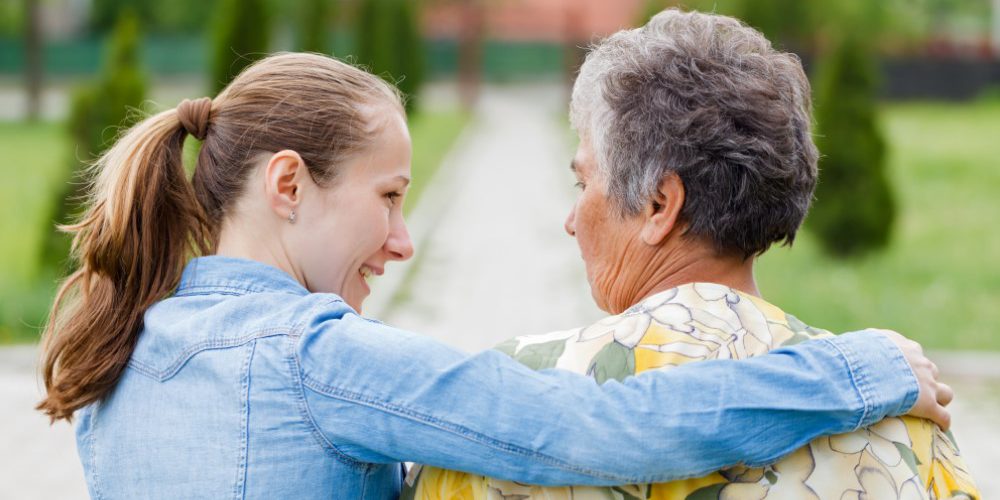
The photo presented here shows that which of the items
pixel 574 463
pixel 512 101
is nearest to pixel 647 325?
pixel 574 463

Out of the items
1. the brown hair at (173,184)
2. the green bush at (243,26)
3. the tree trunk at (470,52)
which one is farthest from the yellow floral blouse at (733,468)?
the tree trunk at (470,52)

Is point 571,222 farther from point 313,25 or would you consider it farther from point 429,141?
point 313,25

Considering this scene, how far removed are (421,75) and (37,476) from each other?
27582 millimetres

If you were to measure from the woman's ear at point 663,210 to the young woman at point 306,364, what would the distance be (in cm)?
30

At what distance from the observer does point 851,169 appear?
37.6ft

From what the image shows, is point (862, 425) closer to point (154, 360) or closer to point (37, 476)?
point (154, 360)

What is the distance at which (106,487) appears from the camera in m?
2.00

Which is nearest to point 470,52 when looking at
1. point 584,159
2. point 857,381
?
point 584,159

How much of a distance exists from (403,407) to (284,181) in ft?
1.82

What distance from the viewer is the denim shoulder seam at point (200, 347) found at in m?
1.84

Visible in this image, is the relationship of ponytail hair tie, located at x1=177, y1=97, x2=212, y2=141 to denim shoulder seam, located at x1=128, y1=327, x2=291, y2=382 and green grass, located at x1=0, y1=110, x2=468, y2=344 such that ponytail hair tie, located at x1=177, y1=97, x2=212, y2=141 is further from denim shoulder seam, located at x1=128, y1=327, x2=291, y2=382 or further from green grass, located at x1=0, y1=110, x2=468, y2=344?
green grass, located at x1=0, y1=110, x2=468, y2=344

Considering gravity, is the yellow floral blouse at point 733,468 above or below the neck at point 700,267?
below

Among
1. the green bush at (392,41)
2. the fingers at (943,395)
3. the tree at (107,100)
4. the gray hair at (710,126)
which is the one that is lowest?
the green bush at (392,41)

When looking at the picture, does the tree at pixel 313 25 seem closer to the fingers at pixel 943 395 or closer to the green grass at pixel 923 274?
the green grass at pixel 923 274
